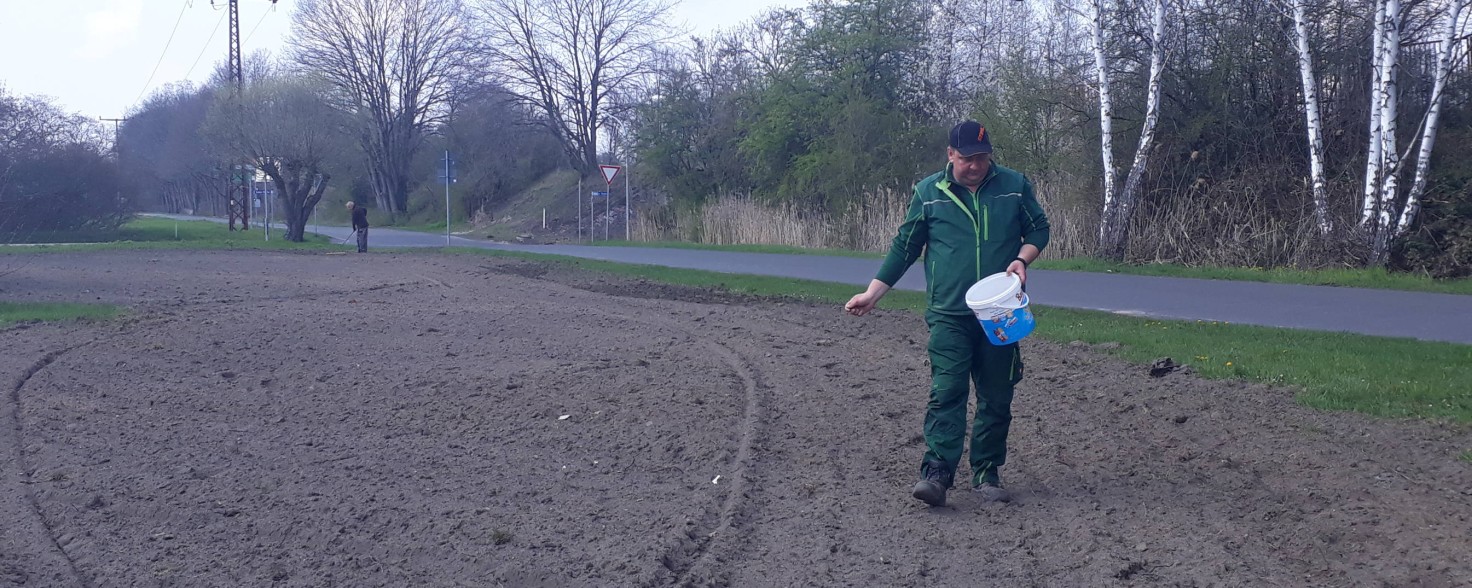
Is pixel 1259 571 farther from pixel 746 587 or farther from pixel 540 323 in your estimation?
pixel 540 323

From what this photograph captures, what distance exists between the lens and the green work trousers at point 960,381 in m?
5.41

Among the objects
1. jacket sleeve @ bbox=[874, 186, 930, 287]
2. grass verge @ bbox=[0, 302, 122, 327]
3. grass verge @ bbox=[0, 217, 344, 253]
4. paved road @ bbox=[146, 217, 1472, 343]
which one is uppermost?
jacket sleeve @ bbox=[874, 186, 930, 287]

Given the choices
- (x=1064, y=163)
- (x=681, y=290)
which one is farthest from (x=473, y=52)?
(x=681, y=290)

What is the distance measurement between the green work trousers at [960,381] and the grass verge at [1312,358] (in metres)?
3.00

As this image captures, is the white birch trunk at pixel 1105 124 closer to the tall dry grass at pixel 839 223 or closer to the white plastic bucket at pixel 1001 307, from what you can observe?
the tall dry grass at pixel 839 223

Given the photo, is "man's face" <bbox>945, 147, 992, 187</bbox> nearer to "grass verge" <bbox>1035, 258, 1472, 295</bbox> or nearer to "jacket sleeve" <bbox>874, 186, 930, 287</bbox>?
"jacket sleeve" <bbox>874, 186, 930, 287</bbox>

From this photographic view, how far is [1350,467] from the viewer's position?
591 cm

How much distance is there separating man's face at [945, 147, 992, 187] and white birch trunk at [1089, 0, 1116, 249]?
17.6 meters

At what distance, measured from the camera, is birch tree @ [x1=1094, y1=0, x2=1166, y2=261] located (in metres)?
21.1

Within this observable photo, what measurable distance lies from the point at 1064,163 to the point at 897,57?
12.7 meters

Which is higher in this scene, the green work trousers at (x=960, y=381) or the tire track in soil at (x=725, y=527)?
the green work trousers at (x=960, y=381)

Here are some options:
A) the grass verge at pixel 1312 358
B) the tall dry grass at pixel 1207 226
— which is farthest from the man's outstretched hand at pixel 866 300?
the tall dry grass at pixel 1207 226

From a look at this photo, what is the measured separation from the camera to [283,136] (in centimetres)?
4250

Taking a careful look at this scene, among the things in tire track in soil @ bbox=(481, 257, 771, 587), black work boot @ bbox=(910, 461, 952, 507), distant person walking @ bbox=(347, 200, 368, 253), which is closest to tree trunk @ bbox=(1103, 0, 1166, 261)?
tire track in soil @ bbox=(481, 257, 771, 587)
